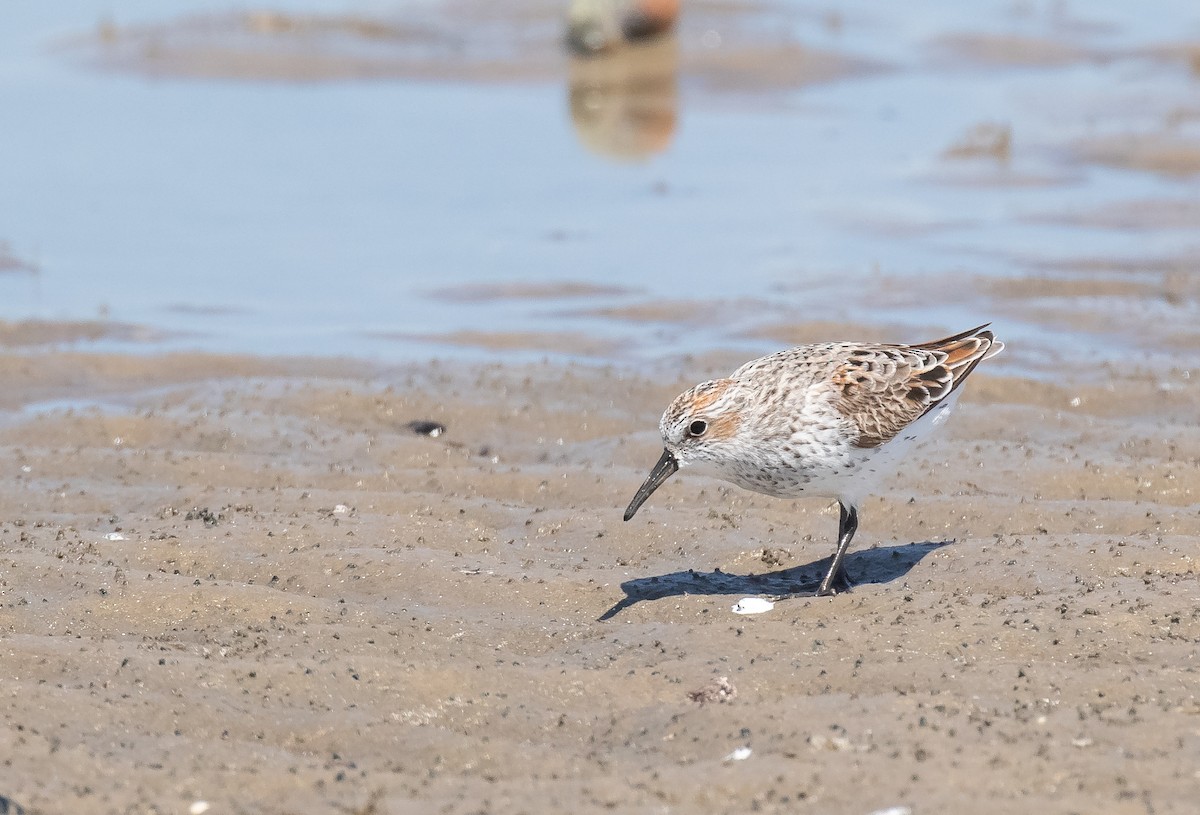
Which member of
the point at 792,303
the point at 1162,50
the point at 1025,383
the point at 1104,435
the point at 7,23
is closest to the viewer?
the point at 1104,435

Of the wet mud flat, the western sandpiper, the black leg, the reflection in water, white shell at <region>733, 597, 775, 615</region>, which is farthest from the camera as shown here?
the reflection in water

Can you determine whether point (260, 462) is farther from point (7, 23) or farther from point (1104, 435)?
Answer: point (7, 23)

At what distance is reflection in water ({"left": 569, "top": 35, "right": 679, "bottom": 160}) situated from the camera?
779 inches

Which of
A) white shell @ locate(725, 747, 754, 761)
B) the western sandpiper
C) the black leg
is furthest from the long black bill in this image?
white shell @ locate(725, 747, 754, 761)

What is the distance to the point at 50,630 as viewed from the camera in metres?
6.89

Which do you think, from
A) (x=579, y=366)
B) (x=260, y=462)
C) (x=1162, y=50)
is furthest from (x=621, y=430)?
(x=1162, y=50)

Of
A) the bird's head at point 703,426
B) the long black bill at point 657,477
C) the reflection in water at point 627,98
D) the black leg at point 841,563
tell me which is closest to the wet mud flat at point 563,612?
the black leg at point 841,563

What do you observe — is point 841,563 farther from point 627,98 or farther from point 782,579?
point 627,98

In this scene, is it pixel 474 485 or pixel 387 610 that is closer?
pixel 387 610

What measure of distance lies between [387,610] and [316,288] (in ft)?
24.1

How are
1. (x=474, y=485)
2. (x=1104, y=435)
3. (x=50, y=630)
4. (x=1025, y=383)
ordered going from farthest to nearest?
(x=1025, y=383) < (x=1104, y=435) < (x=474, y=485) < (x=50, y=630)

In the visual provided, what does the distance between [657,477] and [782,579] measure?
865 mm

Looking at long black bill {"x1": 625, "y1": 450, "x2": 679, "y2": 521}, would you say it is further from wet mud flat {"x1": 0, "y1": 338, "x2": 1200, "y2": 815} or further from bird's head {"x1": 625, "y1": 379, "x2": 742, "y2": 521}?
wet mud flat {"x1": 0, "y1": 338, "x2": 1200, "y2": 815}

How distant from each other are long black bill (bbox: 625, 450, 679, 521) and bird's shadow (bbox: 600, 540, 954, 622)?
36 cm
